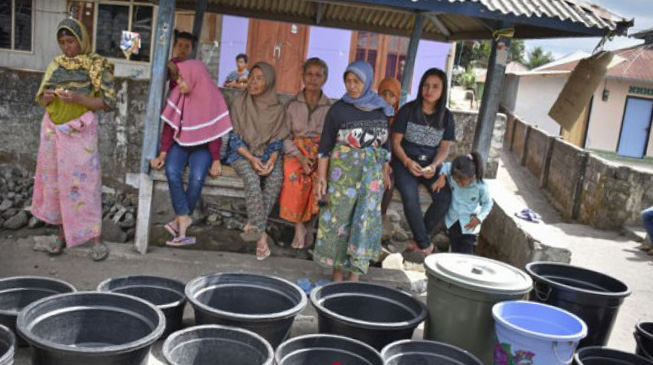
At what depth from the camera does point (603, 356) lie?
3.75 metres

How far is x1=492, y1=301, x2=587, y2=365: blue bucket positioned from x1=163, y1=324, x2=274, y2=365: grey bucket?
138 centimetres

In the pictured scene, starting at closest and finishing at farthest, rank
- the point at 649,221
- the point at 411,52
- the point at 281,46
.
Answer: the point at 411,52 → the point at 649,221 → the point at 281,46

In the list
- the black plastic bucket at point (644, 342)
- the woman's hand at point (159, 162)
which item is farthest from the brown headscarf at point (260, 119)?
the black plastic bucket at point (644, 342)

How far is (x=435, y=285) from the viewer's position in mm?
4035

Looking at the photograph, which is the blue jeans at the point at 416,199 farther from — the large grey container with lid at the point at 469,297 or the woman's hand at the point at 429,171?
the large grey container with lid at the point at 469,297

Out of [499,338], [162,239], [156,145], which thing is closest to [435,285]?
[499,338]

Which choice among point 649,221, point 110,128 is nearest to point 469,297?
point 649,221

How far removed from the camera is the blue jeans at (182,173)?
525cm

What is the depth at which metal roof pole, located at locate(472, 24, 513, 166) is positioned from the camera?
223 inches

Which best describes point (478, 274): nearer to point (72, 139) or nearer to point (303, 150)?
point (303, 150)

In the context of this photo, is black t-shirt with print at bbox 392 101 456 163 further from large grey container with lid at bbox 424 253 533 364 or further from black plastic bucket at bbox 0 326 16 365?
black plastic bucket at bbox 0 326 16 365

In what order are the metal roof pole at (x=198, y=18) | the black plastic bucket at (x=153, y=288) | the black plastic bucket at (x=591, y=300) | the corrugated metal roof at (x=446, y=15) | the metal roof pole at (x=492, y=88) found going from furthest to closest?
the metal roof pole at (x=198, y=18), the metal roof pole at (x=492, y=88), the corrugated metal roof at (x=446, y=15), the black plastic bucket at (x=153, y=288), the black plastic bucket at (x=591, y=300)

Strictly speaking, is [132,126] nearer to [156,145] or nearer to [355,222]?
[156,145]

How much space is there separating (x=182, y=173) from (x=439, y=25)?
12.2 ft
